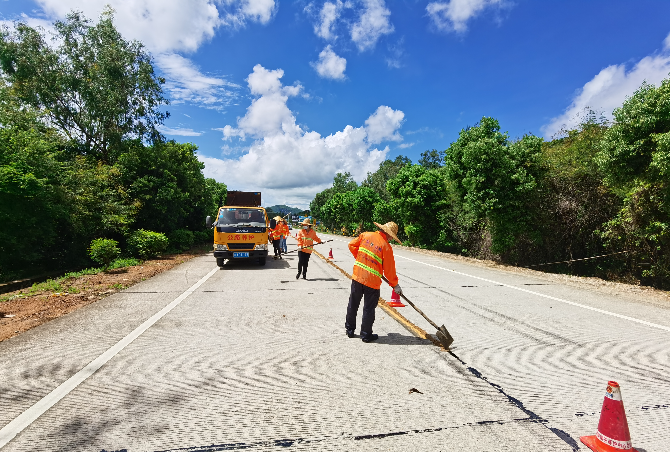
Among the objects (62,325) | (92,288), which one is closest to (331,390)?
(62,325)

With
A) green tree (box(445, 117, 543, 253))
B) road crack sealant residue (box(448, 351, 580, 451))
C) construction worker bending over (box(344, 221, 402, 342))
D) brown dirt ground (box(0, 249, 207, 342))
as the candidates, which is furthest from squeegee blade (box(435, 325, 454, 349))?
green tree (box(445, 117, 543, 253))

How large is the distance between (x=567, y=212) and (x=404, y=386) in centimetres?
1589

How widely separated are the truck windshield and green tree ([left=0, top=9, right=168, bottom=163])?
482 inches

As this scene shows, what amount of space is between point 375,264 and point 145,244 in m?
15.1

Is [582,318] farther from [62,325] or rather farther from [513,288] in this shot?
Result: [62,325]

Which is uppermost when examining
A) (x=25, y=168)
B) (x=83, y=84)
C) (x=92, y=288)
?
(x=83, y=84)

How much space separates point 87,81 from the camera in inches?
864

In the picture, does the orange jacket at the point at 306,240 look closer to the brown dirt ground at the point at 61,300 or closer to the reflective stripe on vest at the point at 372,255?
the brown dirt ground at the point at 61,300

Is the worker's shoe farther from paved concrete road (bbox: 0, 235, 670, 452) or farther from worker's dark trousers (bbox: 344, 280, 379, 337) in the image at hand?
paved concrete road (bbox: 0, 235, 670, 452)

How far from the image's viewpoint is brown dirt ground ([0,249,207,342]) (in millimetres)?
6254

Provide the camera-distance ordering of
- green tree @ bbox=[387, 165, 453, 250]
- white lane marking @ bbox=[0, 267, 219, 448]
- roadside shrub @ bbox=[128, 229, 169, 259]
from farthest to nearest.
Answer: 1. green tree @ bbox=[387, 165, 453, 250]
2. roadside shrub @ bbox=[128, 229, 169, 259]
3. white lane marking @ bbox=[0, 267, 219, 448]

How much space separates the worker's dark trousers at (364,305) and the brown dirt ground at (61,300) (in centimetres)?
484

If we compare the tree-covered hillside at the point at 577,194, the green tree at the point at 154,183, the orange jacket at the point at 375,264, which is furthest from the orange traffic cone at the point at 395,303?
the green tree at the point at 154,183

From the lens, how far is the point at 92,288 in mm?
9680
